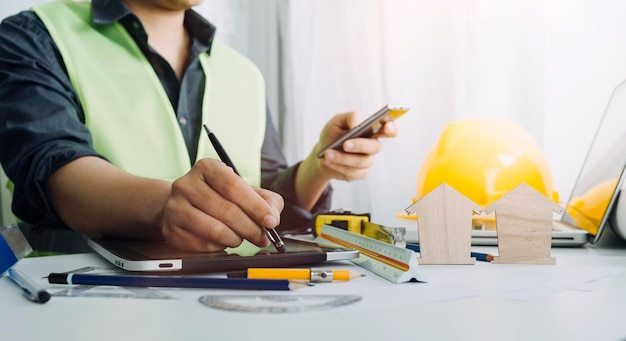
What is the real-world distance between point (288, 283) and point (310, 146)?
1174 millimetres

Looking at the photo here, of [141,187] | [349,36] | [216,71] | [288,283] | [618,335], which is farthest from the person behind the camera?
[349,36]

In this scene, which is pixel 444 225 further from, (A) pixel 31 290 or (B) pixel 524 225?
(A) pixel 31 290

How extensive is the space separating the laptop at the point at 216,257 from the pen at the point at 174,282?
0.03 m

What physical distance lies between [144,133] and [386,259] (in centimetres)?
60

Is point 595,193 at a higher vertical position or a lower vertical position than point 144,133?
lower

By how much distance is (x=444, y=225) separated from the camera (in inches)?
21.9

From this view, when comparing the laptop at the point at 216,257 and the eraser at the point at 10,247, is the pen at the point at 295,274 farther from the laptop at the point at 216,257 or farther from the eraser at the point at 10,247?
the eraser at the point at 10,247

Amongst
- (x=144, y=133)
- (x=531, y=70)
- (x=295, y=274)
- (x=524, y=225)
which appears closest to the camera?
(x=295, y=274)

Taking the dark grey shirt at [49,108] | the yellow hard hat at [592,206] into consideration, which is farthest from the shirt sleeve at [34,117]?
the yellow hard hat at [592,206]

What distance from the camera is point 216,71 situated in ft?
3.78

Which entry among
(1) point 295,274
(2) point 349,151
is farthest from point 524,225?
(2) point 349,151

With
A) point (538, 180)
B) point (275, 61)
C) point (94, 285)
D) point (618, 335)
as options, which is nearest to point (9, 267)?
point (94, 285)

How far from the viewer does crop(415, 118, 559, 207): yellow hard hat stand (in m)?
0.87

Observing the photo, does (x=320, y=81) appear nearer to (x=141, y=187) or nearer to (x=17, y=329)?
(x=141, y=187)
